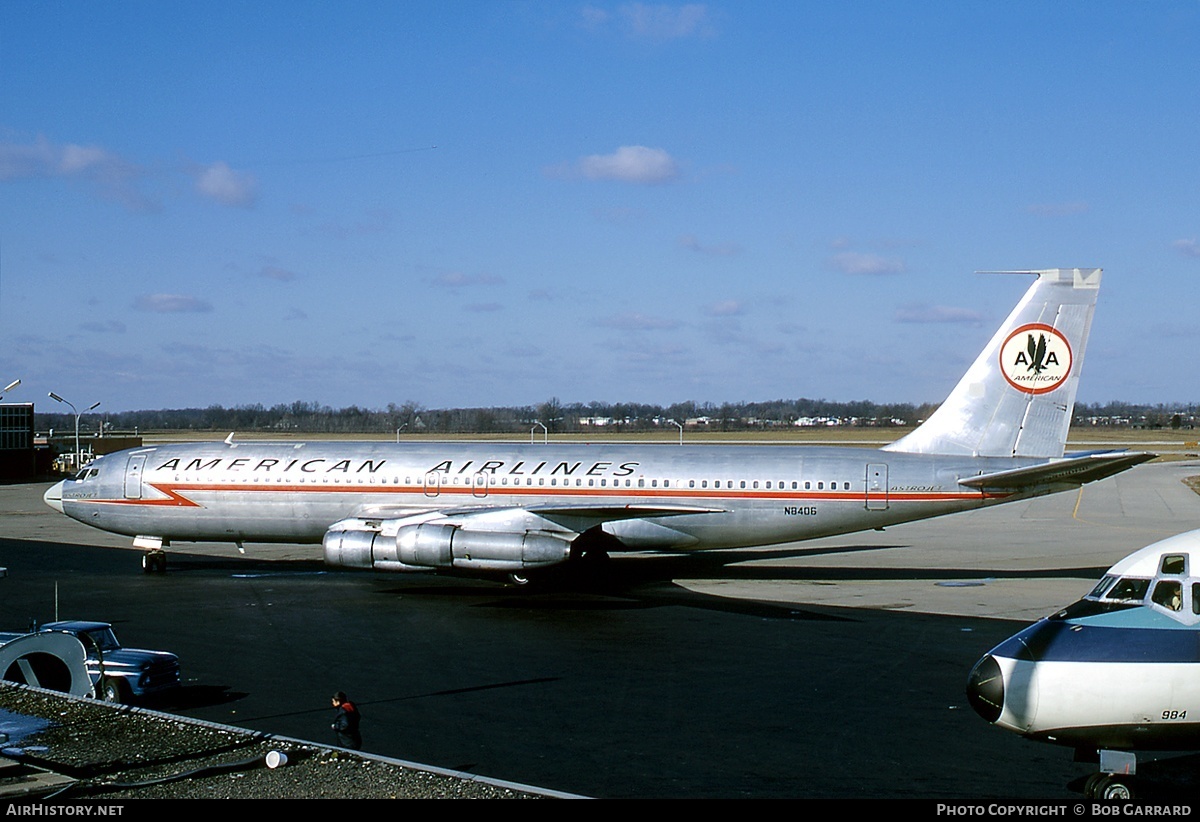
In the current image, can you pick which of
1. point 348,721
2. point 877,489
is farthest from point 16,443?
point 348,721

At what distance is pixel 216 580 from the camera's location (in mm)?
33250

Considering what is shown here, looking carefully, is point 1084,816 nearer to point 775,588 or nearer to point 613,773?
point 613,773

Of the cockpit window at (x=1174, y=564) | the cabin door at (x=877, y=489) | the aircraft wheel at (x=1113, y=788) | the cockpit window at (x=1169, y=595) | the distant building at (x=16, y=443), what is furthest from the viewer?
the distant building at (x=16, y=443)

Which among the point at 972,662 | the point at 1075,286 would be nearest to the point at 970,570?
the point at 1075,286

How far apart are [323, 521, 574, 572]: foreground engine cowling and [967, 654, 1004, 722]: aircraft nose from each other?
17.0 m

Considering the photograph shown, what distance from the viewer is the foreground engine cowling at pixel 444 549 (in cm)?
2856

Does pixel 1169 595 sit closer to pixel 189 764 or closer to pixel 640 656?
Result: pixel 640 656

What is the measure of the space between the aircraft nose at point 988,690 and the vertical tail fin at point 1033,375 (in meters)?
19.2

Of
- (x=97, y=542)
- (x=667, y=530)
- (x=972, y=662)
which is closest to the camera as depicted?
(x=972, y=662)

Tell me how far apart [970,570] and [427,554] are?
17913mm

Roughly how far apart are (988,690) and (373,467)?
79.5 ft

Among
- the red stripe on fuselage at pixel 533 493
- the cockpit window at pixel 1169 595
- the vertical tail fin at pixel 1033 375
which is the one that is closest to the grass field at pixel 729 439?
the red stripe on fuselage at pixel 533 493

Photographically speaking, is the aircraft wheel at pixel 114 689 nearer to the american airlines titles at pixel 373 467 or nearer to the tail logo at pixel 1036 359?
the american airlines titles at pixel 373 467

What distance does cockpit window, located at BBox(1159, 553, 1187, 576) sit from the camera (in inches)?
494
